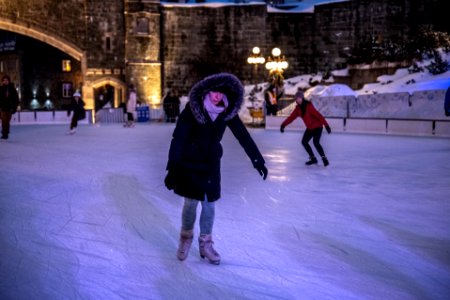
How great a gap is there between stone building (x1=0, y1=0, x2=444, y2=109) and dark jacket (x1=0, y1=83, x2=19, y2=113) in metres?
16.2

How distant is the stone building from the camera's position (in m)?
26.0

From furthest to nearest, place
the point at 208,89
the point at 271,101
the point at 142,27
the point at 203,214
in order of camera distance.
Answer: the point at 142,27 < the point at 271,101 < the point at 203,214 < the point at 208,89

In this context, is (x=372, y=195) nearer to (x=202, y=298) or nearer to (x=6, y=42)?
(x=202, y=298)

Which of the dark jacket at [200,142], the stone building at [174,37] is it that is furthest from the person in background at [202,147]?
the stone building at [174,37]

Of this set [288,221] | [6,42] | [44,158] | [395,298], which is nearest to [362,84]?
[44,158]

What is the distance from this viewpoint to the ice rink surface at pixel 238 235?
8.64 ft

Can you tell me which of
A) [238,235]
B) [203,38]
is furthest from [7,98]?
[203,38]

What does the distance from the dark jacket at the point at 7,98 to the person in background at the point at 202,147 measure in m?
8.93

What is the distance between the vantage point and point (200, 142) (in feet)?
9.98

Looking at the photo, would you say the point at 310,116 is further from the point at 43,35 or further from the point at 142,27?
the point at 43,35

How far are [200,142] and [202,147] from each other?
4 centimetres

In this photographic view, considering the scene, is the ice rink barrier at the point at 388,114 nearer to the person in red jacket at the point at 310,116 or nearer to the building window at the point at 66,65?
the person in red jacket at the point at 310,116

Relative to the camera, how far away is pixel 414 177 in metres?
6.37

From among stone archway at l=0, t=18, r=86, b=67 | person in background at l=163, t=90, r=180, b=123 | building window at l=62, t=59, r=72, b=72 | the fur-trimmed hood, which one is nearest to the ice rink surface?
the fur-trimmed hood
